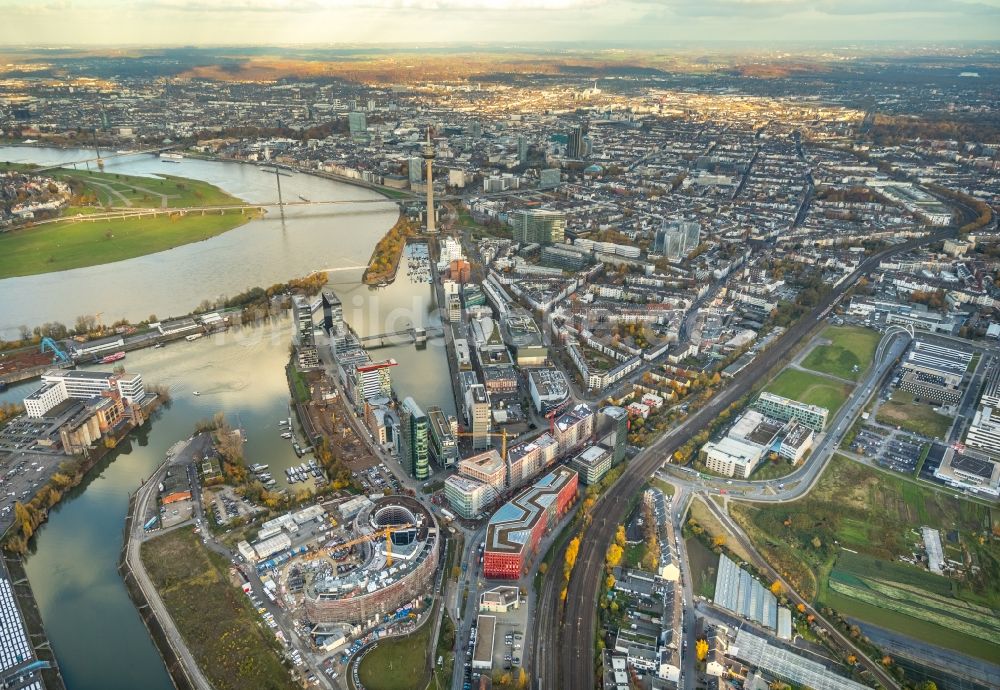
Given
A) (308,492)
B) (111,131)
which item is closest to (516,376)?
(308,492)

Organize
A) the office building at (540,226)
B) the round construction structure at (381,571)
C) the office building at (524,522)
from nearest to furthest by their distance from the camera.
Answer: the round construction structure at (381,571)
the office building at (524,522)
the office building at (540,226)

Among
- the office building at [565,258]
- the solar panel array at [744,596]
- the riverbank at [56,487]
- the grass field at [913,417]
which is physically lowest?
the solar panel array at [744,596]

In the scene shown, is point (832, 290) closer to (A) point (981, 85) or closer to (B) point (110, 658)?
(B) point (110, 658)

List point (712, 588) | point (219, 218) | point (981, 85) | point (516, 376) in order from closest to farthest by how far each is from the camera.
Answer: point (712, 588)
point (516, 376)
point (219, 218)
point (981, 85)

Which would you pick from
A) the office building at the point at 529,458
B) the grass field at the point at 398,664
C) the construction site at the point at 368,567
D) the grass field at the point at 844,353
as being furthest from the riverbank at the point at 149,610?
the grass field at the point at 844,353

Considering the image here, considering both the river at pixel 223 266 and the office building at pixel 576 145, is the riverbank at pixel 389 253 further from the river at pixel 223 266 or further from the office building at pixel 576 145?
the office building at pixel 576 145

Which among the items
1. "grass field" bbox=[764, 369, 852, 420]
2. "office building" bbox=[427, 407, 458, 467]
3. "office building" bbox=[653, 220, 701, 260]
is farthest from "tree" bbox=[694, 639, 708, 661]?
"office building" bbox=[653, 220, 701, 260]
